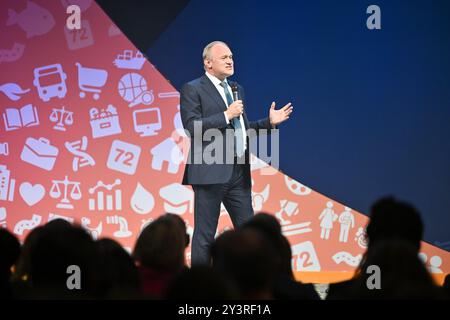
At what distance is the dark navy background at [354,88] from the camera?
536cm

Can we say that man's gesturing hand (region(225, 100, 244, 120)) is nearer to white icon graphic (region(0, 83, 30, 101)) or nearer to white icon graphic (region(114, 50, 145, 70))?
white icon graphic (region(114, 50, 145, 70))

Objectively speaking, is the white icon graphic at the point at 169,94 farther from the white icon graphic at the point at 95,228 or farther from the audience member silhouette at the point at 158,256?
the audience member silhouette at the point at 158,256

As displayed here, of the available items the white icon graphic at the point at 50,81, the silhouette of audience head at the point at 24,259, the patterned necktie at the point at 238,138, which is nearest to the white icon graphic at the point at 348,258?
the patterned necktie at the point at 238,138

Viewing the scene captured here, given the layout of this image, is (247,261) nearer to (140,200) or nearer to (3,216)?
(140,200)

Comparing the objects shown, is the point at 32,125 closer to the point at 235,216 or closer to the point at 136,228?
the point at 136,228

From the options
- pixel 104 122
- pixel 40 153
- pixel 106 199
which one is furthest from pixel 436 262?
pixel 40 153

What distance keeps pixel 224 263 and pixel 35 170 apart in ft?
12.9

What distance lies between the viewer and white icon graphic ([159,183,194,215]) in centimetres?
563

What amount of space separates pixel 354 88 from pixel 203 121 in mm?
1501

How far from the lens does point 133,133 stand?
18.6 feet

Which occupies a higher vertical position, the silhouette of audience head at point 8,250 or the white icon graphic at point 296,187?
the silhouette of audience head at point 8,250

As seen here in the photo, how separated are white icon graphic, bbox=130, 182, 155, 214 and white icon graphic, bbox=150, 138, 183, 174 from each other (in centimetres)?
19

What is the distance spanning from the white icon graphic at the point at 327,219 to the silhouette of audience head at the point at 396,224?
106 inches

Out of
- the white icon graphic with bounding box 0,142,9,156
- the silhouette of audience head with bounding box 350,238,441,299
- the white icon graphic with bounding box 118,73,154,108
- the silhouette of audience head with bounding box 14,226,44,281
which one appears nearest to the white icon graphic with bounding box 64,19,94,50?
the white icon graphic with bounding box 118,73,154,108
